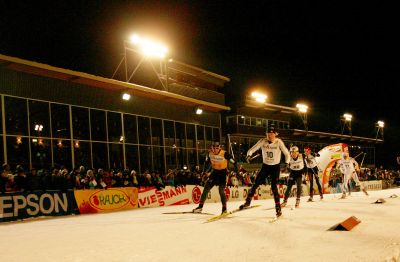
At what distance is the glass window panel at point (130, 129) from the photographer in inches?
1094

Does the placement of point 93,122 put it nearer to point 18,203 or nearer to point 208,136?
point 18,203

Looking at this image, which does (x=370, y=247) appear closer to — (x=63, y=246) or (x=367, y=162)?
(x=63, y=246)

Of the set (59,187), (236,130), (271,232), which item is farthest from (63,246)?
(236,130)

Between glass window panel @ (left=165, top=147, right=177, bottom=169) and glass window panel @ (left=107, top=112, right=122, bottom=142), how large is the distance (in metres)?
4.86

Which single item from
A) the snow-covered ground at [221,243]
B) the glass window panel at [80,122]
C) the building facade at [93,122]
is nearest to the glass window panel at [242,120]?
the building facade at [93,122]

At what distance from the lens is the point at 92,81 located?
24297 mm

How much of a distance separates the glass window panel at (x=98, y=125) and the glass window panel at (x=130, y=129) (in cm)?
185

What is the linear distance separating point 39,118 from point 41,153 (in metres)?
1.86

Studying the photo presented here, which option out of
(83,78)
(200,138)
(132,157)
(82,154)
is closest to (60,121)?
(82,154)

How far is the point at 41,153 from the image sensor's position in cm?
2180

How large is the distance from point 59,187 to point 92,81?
10.2 meters

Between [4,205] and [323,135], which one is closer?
[4,205]

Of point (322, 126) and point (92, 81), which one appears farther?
point (322, 126)

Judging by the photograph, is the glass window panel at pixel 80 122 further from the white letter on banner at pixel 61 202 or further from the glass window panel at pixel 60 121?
the white letter on banner at pixel 61 202
